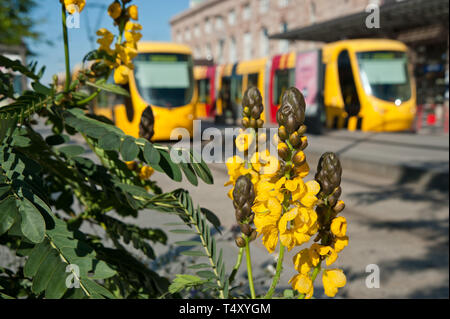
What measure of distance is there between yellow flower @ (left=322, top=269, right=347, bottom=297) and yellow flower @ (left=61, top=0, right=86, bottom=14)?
100 cm

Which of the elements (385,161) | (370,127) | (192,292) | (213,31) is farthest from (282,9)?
(192,292)

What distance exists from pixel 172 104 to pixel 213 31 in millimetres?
39123

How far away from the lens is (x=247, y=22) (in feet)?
143

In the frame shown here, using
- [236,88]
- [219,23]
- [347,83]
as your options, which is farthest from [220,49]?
[347,83]

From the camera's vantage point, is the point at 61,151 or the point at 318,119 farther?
the point at 318,119

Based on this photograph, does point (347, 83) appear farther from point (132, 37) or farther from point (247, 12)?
point (247, 12)

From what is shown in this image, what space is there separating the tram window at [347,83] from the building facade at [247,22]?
13.8 metres

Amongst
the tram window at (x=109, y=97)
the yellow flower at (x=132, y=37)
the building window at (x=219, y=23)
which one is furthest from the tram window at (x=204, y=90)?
the building window at (x=219, y=23)

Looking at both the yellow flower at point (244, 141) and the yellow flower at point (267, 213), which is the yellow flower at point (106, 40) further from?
the yellow flower at point (267, 213)

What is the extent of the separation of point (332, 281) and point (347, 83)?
50.3ft

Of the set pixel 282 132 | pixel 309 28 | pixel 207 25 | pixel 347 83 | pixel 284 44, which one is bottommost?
pixel 282 132

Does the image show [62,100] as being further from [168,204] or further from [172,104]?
[172,104]

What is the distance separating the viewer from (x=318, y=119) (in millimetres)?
15219

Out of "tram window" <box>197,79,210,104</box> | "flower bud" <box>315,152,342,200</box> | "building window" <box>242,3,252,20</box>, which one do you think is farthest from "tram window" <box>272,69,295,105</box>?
"building window" <box>242,3,252,20</box>
